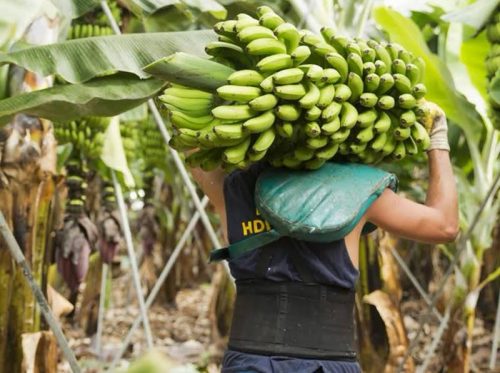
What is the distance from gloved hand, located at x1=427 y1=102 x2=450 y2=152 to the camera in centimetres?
158

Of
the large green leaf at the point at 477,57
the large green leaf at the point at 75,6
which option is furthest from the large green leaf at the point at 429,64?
the large green leaf at the point at 75,6

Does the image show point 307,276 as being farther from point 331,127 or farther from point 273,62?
point 273,62

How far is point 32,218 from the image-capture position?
2219 mm

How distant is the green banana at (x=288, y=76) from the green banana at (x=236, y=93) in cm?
5

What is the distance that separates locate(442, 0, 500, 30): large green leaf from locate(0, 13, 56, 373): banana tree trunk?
1.35 metres

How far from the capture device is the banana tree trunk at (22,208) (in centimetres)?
216

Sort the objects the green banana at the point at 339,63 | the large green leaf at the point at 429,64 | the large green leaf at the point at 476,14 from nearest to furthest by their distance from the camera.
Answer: the green banana at the point at 339,63 → the large green leaf at the point at 476,14 → the large green leaf at the point at 429,64

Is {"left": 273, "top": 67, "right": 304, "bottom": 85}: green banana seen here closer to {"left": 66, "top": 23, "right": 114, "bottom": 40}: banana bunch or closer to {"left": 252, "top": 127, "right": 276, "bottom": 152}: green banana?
{"left": 252, "top": 127, "right": 276, "bottom": 152}: green banana

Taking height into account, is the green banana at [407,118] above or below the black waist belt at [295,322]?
above

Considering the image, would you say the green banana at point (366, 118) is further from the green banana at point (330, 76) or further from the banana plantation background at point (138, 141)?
the banana plantation background at point (138, 141)

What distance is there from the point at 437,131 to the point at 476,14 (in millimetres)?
999

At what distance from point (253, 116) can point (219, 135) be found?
0.08 metres

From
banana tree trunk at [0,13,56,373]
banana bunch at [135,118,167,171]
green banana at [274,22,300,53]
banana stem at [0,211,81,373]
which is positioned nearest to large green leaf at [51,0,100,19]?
banana tree trunk at [0,13,56,373]

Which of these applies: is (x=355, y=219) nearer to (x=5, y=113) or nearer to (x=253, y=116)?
(x=253, y=116)
